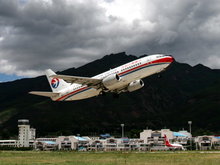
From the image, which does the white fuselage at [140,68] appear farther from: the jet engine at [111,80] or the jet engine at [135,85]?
the jet engine at [135,85]

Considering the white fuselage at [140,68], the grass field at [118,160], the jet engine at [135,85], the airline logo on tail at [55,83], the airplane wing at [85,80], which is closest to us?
the grass field at [118,160]

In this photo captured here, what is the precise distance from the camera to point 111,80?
72062 millimetres

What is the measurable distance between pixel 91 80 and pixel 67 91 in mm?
13237

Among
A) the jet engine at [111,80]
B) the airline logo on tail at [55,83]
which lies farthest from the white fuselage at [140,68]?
the airline logo on tail at [55,83]

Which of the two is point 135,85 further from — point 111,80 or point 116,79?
point 111,80

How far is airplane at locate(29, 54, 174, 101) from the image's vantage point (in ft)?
228

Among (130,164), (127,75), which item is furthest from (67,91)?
(130,164)

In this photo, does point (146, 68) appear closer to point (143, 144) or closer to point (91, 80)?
point (91, 80)

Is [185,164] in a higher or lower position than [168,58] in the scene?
lower

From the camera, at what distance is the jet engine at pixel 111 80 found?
71812mm

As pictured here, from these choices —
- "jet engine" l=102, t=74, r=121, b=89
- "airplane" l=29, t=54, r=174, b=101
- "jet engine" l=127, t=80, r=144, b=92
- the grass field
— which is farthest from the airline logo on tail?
the grass field

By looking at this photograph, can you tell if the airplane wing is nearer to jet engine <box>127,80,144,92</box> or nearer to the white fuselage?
the white fuselage

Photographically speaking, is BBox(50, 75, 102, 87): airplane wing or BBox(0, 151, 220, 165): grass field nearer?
BBox(0, 151, 220, 165): grass field

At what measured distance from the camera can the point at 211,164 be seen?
143 feet
